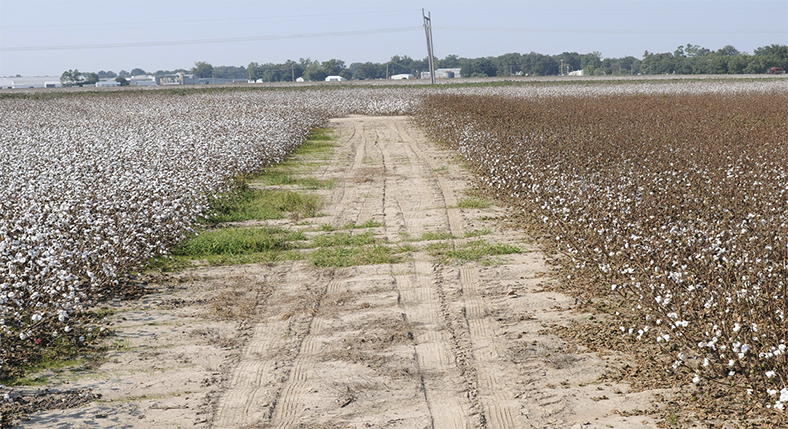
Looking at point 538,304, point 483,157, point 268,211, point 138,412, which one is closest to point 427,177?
point 483,157

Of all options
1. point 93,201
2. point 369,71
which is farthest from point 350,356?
point 369,71

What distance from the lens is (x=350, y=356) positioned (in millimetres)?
5305

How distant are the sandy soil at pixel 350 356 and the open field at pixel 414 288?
0.02 m

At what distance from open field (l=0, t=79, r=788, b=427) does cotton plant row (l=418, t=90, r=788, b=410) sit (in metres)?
0.04

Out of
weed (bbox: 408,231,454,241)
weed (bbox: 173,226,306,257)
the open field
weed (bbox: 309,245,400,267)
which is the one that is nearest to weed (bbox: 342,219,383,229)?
the open field

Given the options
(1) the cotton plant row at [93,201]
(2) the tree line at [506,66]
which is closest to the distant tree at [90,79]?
(2) the tree line at [506,66]

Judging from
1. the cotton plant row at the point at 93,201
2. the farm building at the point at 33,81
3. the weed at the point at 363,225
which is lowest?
the weed at the point at 363,225

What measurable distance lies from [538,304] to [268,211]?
592cm

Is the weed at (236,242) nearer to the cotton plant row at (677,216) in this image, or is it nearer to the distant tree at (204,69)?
the cotton plant row at (677,216)

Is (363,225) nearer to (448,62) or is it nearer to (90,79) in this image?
(90,79)

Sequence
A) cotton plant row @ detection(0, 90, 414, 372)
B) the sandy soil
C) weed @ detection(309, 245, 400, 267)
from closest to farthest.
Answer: the sandy soil < cotton plant row @ detection(0, 90, 414, 372) < weed @ detection(309, 245, 400, 267)

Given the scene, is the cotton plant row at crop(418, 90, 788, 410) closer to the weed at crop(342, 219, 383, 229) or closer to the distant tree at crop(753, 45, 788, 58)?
the weed at crop(342, 219, 383, 229)

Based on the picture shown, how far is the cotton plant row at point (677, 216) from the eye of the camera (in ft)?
14.9

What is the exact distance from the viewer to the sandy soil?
4379 millimetres
